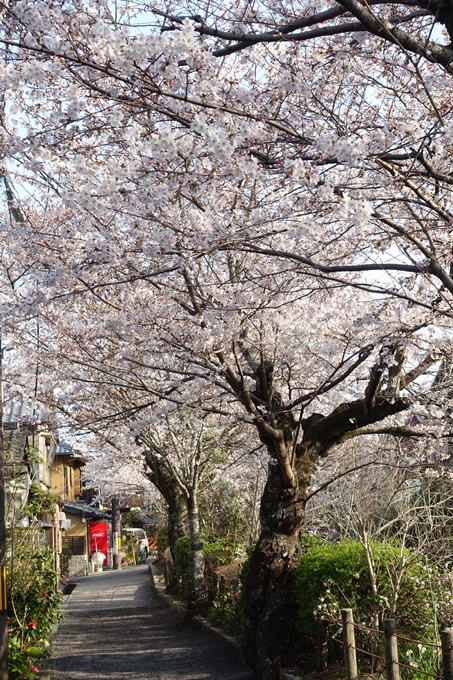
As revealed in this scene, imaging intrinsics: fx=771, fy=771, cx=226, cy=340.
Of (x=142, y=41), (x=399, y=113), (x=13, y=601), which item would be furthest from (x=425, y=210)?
(x=13, y=601)

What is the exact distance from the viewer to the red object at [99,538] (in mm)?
51781

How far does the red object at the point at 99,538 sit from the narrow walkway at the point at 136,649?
101 ft

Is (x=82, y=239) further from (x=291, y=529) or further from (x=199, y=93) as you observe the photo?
(x=291, y=529)

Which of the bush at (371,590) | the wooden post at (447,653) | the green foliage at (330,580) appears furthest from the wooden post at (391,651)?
the green foliage at (330,580)

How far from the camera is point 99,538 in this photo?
5278 centimetres

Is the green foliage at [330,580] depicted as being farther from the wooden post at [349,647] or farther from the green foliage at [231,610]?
the green foliage at [231,610]

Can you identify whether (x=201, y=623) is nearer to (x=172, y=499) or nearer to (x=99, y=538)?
(x=172, y=499)

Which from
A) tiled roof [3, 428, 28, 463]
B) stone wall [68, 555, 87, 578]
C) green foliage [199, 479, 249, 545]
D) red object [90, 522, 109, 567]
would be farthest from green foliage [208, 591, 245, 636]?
red object [90, 522, 109, 567]

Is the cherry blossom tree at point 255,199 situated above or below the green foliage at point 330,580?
above

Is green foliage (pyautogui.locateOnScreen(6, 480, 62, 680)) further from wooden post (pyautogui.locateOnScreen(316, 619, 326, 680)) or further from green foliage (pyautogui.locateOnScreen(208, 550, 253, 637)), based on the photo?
wooden post (pyautogui.locateOnScreen(316, 619, 326, 680))

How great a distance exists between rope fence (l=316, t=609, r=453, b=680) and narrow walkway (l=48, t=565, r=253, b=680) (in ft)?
5.50

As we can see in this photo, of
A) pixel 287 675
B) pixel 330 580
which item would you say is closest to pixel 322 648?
pixel 287 675

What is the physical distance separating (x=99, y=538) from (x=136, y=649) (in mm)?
40922

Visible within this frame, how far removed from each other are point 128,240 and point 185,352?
9.30ft
